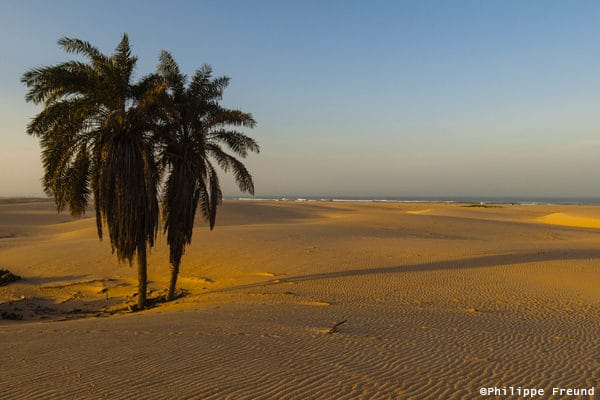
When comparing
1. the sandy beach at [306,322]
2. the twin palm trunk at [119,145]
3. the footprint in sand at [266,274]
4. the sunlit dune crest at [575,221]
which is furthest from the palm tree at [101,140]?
the sunlit dune crest at [575,221]

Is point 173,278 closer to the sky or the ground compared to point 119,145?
closer to the ground

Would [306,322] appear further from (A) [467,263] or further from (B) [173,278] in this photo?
(A) [467,263]

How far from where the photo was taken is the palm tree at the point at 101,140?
12.8 m

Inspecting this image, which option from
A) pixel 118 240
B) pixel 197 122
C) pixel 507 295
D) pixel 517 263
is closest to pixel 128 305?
pixel 118 240

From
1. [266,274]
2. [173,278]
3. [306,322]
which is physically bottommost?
[266,274]

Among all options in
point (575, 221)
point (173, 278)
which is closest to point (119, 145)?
point (173, 278)

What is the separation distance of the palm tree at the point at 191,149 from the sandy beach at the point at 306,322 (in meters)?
2.79

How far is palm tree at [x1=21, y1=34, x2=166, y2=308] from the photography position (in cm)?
1281

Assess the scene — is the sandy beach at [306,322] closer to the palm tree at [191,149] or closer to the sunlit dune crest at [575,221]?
the palm tree at [191,149]

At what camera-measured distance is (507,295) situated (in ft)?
45.8

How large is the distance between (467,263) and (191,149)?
1358cm

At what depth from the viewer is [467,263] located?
19656 millimetres

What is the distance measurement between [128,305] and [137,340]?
7280mm

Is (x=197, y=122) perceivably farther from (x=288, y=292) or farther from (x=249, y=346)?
(x=249, y=346)
